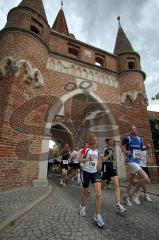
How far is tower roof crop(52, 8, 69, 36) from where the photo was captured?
19312mm

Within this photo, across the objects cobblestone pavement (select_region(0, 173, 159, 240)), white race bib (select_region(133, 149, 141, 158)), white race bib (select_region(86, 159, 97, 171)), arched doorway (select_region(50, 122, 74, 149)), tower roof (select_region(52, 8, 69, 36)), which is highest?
tower roof (select_region(52, 8, 69, 36))

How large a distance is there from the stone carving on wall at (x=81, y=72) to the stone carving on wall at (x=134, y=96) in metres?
0.93

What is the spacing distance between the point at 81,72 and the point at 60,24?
13264 mm

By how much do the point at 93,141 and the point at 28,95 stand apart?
16.7 feet

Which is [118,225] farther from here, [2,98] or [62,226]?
[2,98]

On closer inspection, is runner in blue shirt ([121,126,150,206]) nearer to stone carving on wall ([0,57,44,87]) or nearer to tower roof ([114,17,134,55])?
stone carving on wall ([0,57,44,87])

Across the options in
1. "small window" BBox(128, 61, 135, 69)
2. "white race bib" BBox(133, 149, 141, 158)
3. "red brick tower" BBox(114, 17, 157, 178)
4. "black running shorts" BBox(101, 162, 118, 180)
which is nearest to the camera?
"black running shorts" BBox(101, 162, 118, 180)

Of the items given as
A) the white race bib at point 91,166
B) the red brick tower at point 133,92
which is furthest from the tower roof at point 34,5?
the white race bib at point 91,166

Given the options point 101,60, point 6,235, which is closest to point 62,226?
point 6,235

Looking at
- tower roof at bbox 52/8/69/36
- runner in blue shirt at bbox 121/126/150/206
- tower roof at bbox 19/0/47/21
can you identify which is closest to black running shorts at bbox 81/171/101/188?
runner in blue shirt at bbox 121/126/150/206

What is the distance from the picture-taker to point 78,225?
2.93 meters

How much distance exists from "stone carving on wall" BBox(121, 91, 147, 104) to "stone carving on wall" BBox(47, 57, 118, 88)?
0.93 m

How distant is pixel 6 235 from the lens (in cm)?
249

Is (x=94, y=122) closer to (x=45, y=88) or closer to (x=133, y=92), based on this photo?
(x=133, y=92)
